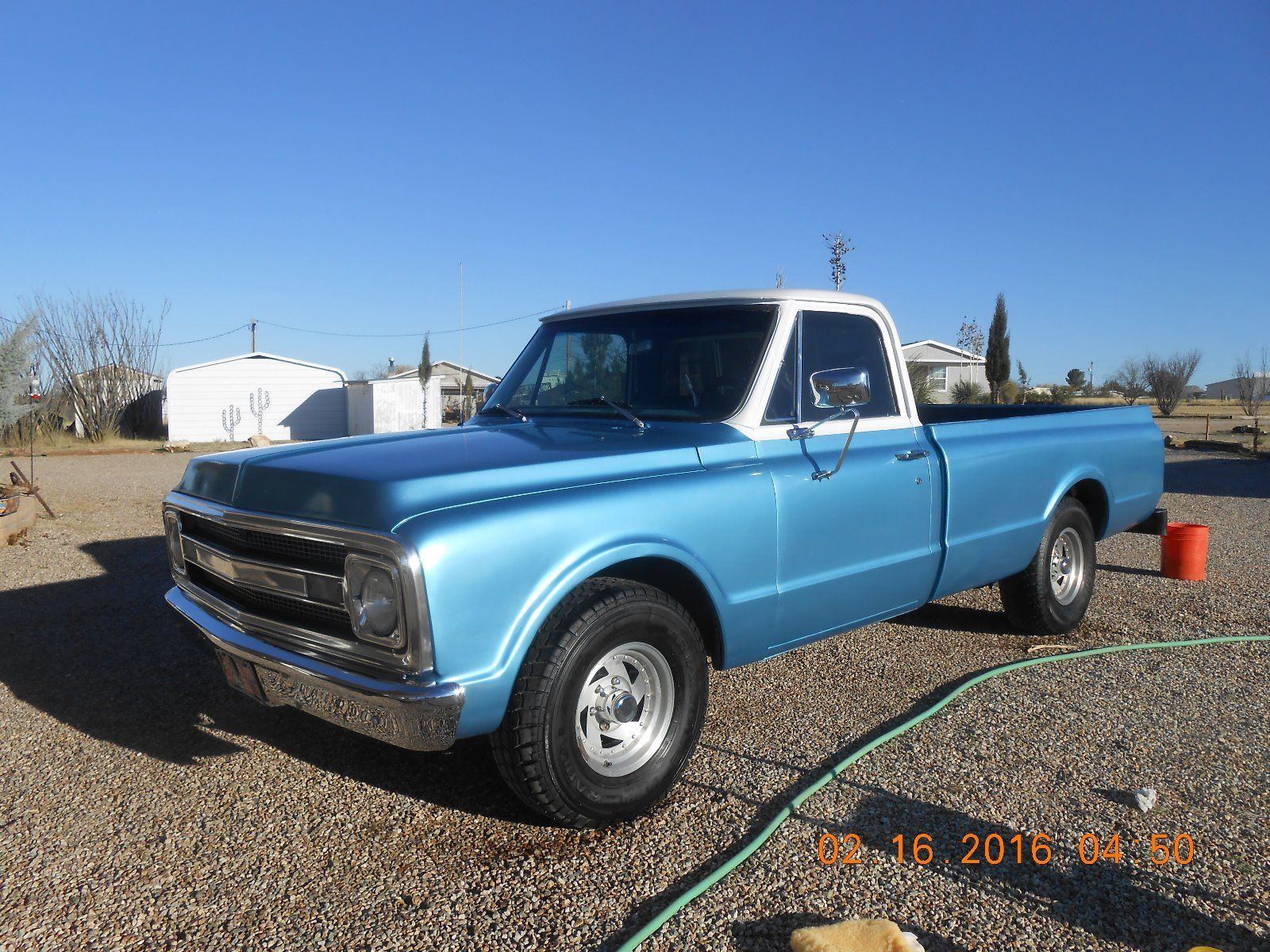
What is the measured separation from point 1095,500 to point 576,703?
4.08 m

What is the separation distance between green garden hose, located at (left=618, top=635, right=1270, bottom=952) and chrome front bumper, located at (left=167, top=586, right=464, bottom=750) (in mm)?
754

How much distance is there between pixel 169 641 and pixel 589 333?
3234 millimetres

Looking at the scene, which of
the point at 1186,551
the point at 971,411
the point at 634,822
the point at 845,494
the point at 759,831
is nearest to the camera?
the point at 759,831

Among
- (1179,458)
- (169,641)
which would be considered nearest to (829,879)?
(169,641)

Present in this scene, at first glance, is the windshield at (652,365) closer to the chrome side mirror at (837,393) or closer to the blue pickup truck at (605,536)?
the blue pickup truck at (605,536)

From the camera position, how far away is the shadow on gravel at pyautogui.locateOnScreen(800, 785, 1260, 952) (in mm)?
2453

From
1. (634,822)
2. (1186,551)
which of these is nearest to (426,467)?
(634,822)

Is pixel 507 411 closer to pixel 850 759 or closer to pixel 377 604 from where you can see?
pixel 377 604

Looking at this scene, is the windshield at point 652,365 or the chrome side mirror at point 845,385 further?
the windshield at point 652,365

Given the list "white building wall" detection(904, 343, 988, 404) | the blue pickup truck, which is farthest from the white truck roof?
"white building wall" detection(904, 343, 988, 404)

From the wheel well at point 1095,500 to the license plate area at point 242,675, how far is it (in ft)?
14.7

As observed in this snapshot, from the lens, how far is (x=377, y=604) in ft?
8.47

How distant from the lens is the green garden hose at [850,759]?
2.50 metres

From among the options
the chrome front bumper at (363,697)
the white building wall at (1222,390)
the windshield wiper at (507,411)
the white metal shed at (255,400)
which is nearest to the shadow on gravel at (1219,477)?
the windshield wiper at (507,411)
